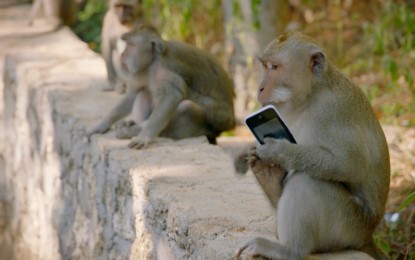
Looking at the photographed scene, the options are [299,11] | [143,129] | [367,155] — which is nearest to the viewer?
[367,155]

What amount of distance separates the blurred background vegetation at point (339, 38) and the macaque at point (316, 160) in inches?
45.8

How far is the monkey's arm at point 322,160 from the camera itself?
3.57 meters

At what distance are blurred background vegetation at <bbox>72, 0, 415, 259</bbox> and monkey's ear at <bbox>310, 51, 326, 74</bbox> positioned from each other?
1.36m

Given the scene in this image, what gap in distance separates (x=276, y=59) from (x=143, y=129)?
2.19 meters

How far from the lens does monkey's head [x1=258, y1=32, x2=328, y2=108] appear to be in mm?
3779

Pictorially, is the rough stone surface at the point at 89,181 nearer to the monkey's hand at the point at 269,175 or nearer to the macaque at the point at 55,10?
the monkey's hand at the point at 269,175

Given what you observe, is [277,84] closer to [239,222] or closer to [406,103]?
[239,222]

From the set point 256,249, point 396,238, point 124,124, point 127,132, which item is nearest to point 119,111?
point 124,124

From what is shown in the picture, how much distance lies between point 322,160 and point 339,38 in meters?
6.87

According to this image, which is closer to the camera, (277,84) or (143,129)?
(277,84)

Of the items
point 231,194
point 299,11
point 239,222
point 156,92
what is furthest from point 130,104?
point 299,11

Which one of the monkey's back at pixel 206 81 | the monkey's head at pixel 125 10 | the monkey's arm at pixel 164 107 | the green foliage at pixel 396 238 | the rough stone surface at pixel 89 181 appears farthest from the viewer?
the monkey's head at pixel 125 10

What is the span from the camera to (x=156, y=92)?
19.7 ft

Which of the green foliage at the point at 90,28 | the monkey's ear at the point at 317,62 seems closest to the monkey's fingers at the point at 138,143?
the monkey's ear at the point at 317,62
